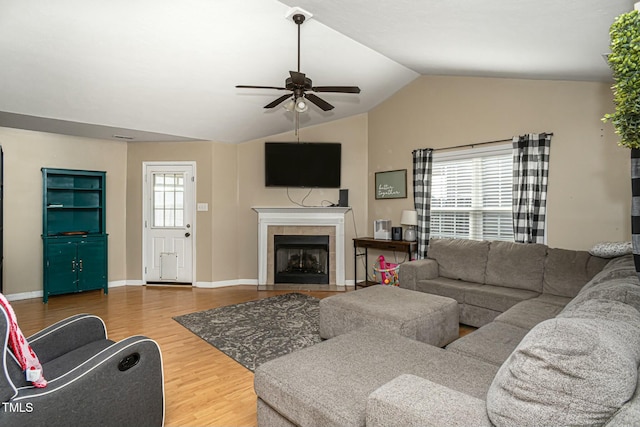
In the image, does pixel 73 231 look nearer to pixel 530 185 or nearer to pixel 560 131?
pixel 530 185

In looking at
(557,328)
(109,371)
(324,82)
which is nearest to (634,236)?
(557,328)

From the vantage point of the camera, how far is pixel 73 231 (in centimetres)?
553

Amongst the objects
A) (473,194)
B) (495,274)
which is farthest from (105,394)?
(473,194)

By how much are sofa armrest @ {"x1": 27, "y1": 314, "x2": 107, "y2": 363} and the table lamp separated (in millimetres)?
3824

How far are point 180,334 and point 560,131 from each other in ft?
15.0

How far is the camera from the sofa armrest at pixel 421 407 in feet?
3.74

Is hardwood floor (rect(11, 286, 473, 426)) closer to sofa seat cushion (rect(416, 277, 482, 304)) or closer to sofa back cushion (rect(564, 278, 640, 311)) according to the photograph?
sofa seat cushion (rect(416, 277, 482, 304))

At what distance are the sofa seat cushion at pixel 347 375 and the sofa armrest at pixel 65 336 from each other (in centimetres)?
117

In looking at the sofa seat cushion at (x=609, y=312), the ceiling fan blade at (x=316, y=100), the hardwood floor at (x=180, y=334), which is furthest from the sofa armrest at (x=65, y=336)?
the sofa seat cushion at (x=609, y=312)

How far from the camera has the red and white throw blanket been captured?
1.37m

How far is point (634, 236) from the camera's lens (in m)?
1.87

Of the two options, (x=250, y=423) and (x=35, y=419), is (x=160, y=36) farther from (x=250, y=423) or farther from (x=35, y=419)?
(x=250, y=423)

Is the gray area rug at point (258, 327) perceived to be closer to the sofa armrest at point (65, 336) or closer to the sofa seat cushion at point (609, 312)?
the sofa armrest at point (65, 336)

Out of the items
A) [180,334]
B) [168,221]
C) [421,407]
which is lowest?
[180,334]
